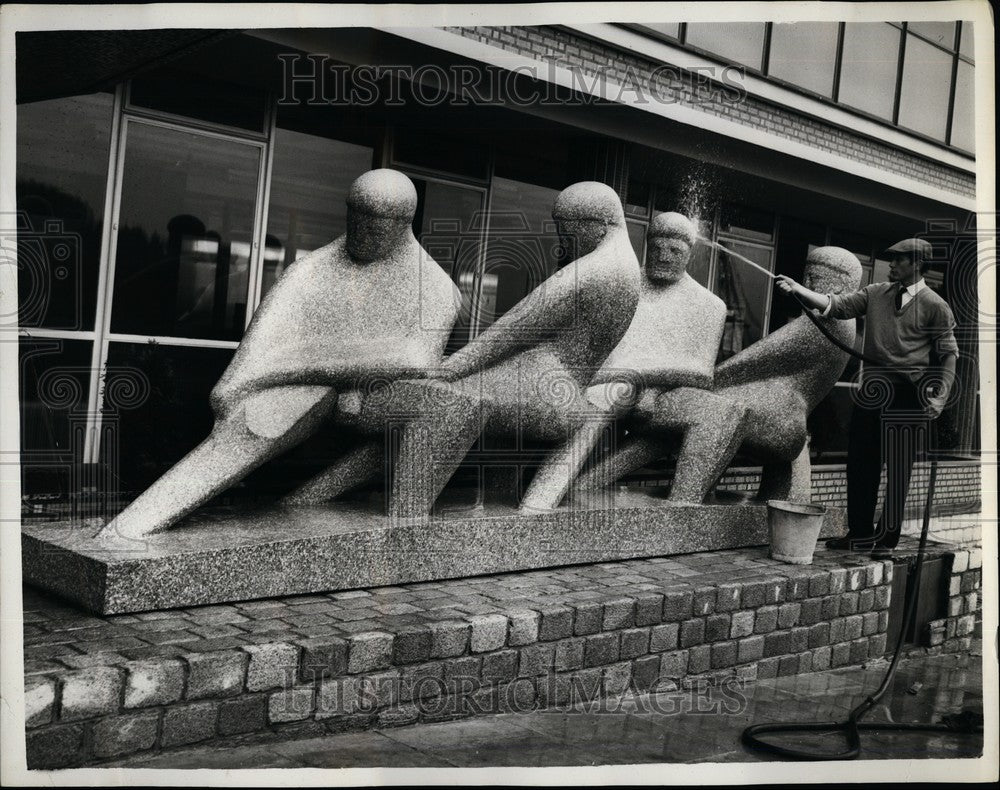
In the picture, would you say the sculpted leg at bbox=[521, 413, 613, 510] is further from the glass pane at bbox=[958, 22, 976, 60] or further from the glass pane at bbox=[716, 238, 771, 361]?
the glass pane at bbox=[716, 238, 771, 361]

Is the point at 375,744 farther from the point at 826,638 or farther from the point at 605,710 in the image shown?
the point at 826,638

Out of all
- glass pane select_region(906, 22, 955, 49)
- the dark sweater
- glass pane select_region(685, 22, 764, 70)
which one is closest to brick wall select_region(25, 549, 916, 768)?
the dark sweater

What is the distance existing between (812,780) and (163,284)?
4.56 m

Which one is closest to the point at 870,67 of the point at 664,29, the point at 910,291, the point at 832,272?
the point at 664,29

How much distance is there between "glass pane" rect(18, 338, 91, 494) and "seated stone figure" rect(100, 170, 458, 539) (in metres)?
1.33

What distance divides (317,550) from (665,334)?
107 inches

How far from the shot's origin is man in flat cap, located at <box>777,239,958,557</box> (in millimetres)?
5953

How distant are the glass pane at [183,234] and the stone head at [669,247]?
257 cm

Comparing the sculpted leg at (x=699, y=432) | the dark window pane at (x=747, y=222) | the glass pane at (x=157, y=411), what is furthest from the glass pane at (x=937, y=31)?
the glass pane at (x=157, y=411)

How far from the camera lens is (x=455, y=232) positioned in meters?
7.02

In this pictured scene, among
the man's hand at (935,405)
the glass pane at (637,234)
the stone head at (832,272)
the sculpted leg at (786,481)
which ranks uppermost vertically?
the glass pane at (637,234)

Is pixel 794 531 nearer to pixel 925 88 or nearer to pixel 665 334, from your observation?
pixel 665 334

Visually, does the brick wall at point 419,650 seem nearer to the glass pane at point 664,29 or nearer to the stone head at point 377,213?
the stone head at point 377,213

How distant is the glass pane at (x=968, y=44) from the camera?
14.3ft
